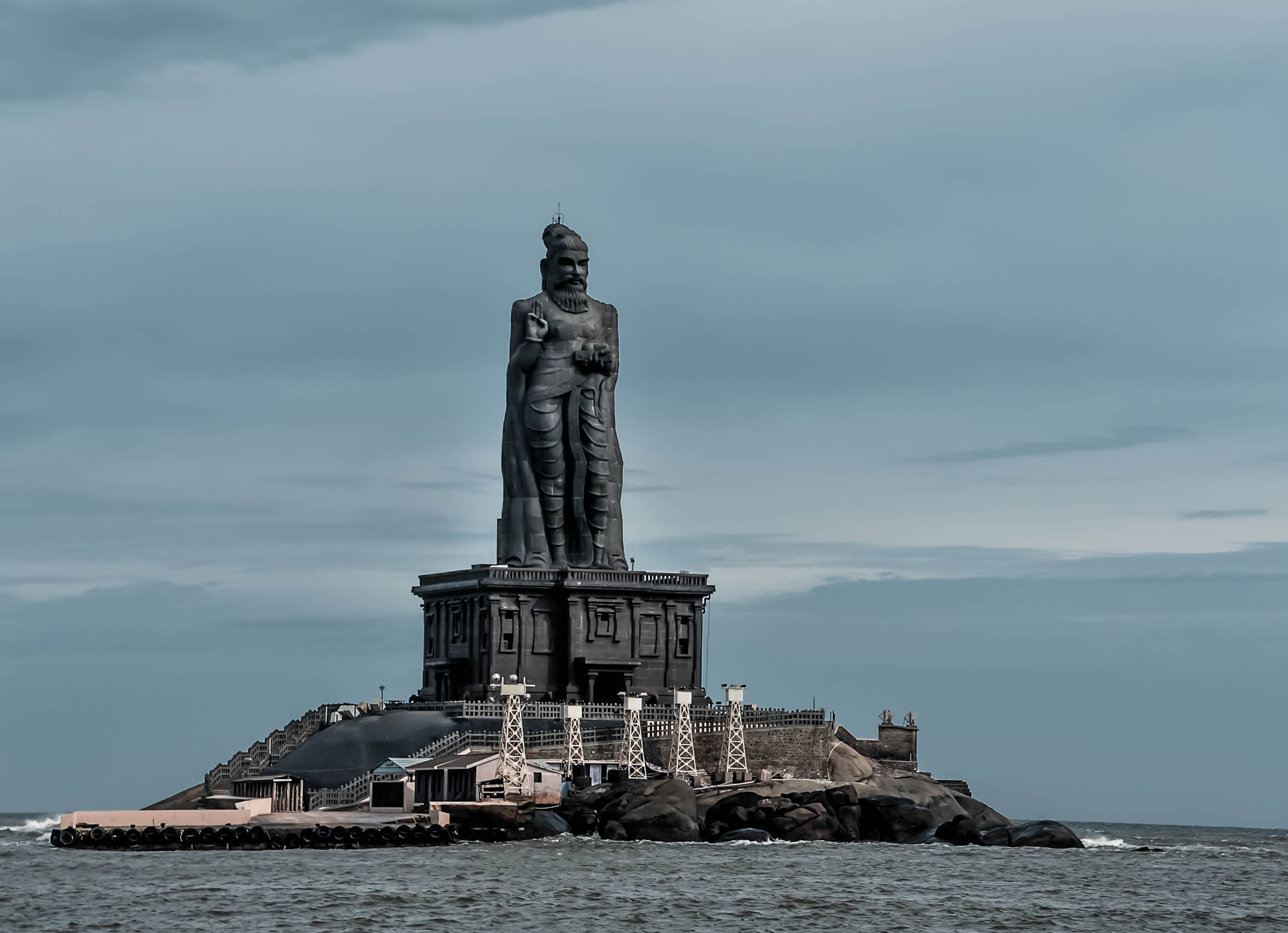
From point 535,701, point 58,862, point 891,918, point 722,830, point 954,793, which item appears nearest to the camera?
point 891,918

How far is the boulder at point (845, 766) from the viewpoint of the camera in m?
72.6

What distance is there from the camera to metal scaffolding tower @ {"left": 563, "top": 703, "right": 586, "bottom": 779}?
234 ft

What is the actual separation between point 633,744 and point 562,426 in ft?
56.8

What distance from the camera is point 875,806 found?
225 feet

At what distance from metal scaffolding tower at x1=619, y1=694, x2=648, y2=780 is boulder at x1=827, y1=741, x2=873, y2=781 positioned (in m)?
5.59

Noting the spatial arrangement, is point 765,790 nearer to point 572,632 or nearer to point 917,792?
point 917,792

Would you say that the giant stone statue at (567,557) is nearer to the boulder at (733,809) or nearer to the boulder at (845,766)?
the boulder at (845,766)

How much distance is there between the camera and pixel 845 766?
7300 cm

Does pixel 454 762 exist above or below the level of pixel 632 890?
above

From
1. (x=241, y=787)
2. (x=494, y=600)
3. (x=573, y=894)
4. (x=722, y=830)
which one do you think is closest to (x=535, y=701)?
(x=494, y=600)

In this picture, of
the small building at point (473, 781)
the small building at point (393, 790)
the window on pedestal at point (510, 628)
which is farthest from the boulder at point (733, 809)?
the window on pedestal at point (510, 628)

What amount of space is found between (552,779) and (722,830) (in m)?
6.18

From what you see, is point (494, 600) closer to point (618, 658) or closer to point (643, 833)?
point (618, 658)

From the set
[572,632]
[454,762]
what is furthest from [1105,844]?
[454,762]
